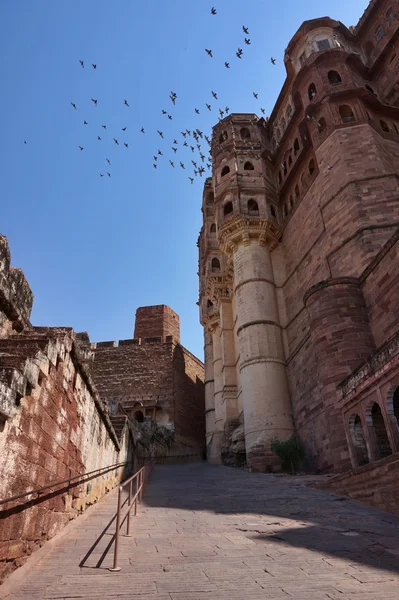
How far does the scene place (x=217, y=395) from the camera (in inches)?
1047

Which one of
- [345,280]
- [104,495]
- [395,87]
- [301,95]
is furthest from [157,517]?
[395,87]

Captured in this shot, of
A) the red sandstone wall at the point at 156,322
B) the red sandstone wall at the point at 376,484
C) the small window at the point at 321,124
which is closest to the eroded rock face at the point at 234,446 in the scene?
the red sandstone wall at the point at 376,484

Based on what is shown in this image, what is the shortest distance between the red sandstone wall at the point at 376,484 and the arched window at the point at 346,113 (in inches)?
649

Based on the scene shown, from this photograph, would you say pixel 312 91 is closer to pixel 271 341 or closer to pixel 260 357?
pixel 271 341

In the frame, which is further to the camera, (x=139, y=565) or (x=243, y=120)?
(x=243, y=120)

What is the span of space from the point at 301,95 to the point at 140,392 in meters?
22.2

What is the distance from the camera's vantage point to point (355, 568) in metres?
3.77

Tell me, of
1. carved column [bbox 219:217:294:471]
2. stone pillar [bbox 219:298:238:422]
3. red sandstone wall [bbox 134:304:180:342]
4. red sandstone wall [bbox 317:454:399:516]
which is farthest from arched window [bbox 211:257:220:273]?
red sandstone wall [bbox 317:454:399:516]

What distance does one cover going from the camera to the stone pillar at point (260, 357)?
53.9 ft

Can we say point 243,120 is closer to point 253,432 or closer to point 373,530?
point 253,432

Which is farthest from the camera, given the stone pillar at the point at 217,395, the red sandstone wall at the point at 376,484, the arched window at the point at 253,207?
the stone pillar at the point at 217,395

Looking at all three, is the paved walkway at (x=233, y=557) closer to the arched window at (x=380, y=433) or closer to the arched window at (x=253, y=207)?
the arched window at (x=380, y=433)

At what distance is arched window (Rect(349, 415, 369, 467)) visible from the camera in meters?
9.44

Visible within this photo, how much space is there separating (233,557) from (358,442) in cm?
644
